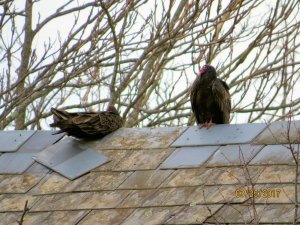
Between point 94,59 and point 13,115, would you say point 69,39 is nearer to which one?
point 94,59

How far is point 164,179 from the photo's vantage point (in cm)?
621

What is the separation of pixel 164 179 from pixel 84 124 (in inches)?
41.4

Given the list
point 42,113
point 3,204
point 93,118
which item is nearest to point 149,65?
point 42,113

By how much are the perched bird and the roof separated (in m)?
0.08

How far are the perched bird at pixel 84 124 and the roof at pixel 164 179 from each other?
0.08 metres

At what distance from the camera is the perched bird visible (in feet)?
22.9

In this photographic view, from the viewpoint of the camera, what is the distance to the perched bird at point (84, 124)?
6990 mm

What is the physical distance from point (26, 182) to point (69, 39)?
16.1 ft

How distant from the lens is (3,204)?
637 centimetres
